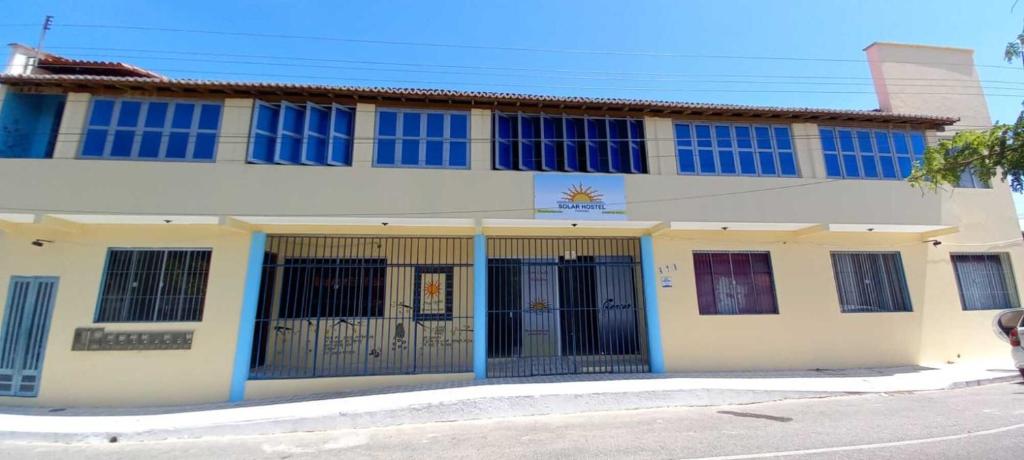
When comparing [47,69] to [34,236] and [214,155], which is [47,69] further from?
[214,155]

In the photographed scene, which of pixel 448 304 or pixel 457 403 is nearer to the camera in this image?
pixel 457 403

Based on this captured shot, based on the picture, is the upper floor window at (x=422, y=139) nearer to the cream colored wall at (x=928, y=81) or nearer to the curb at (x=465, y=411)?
the curb at (x=465, y=411)

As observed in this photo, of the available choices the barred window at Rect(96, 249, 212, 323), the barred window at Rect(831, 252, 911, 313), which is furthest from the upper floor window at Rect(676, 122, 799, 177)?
the barred window at Rect(96, 249, 212, 323)

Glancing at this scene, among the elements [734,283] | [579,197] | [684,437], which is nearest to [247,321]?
[579,197]

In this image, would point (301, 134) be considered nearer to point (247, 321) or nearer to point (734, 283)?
point (247, 321)

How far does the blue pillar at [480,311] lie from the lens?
801 centimetres

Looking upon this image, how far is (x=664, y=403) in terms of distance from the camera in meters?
6.89

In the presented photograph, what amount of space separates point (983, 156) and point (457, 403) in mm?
7812

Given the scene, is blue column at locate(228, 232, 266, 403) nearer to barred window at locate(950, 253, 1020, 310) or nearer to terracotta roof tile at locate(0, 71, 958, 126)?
terracotta roof tile at locate(0, 71, 958, 126)

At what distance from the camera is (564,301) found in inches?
404

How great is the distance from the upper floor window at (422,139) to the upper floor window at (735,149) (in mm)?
4579

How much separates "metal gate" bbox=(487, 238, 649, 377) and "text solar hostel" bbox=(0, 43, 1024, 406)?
70 mm

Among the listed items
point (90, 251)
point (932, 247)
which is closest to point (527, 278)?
point (90, 251)

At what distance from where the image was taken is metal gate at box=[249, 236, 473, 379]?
9086 mm
